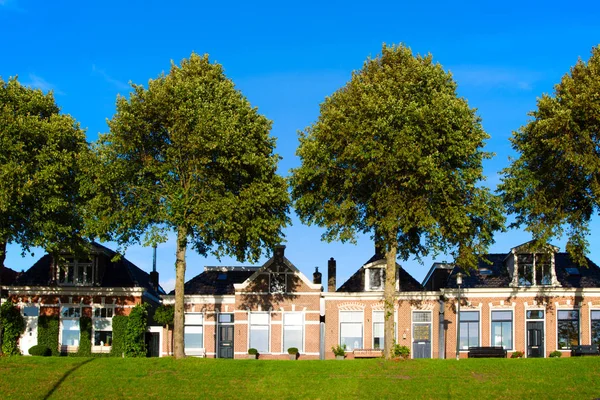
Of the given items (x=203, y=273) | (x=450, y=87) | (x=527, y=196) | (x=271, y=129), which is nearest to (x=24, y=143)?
(x=271, y=129)

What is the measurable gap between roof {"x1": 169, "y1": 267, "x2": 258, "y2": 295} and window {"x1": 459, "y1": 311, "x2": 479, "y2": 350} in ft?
48.5

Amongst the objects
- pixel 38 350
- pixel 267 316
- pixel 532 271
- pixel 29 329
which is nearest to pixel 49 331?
pixel 29 329

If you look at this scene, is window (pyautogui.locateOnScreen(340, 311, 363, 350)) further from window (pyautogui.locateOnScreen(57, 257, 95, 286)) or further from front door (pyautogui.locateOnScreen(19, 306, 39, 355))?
front door (pyautogui.locateOnScreen(19, 306, 39, 355))

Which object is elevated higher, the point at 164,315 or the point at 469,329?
the point at 164,315

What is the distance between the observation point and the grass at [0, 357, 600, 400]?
37.5 meters

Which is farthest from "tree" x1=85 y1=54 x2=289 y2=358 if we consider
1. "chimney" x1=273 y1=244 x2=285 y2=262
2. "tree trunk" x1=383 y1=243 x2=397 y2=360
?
"chimney" x1=273 y1=244 x2=285 y2=262

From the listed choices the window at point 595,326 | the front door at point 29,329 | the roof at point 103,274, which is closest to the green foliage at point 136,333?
the roof at point 103,274

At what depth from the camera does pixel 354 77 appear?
46.8 meters

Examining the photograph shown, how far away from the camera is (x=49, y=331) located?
181 ft

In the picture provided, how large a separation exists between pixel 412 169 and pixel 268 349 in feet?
62.3

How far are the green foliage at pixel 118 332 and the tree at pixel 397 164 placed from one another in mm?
15175

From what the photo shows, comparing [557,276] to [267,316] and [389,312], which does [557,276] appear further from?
[267,316]

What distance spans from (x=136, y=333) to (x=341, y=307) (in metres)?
13.4

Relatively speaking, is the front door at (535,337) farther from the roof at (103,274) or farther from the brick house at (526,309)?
the roof at (103,274)
